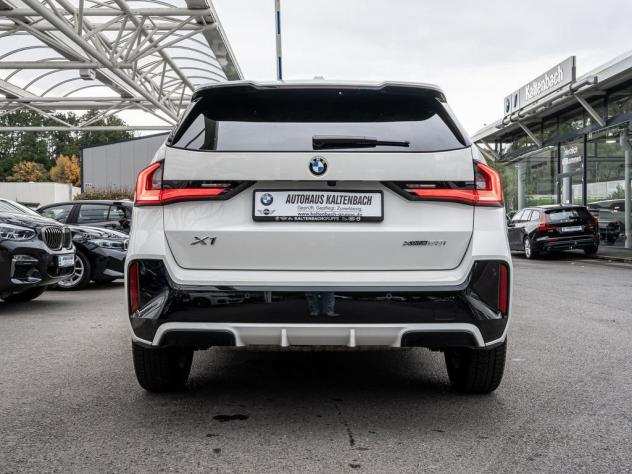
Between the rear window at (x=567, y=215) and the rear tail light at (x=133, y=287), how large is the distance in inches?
679

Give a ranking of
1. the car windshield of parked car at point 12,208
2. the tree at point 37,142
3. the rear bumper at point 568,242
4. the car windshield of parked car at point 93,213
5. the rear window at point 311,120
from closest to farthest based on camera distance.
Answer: the rear window at point 311,120 < the car windshield of parked car at point 12,208 < the car windshield of parked car at point 93,213 < the rear bumper at point 568,242 < the tree at point 37,142

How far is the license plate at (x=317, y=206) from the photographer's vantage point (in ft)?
11.7

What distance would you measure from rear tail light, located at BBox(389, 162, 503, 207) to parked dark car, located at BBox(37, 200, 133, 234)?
10.1 metres

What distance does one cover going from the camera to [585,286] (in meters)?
11.5

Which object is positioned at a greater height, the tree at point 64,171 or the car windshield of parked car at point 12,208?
the tree at point 64,171

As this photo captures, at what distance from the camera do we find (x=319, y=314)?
353 cm

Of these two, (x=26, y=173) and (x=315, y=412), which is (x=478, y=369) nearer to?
(x=315, y=412)

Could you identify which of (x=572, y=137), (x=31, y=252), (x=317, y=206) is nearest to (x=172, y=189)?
(x=317, y=206)

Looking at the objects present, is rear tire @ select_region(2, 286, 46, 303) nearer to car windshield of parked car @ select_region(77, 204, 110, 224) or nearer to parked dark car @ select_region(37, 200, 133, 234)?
parked dark car @ select_region(37, 200, 133, 234)

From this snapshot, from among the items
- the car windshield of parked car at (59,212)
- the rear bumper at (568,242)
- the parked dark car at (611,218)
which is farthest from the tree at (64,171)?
the car windshield of parked car at (59,212)

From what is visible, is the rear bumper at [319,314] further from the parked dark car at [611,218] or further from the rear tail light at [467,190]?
the parked dark car at [611,218]

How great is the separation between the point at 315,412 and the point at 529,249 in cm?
1706

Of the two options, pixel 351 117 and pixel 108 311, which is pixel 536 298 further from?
pixel 351 117

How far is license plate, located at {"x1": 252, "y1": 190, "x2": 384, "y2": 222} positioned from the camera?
357 cm
